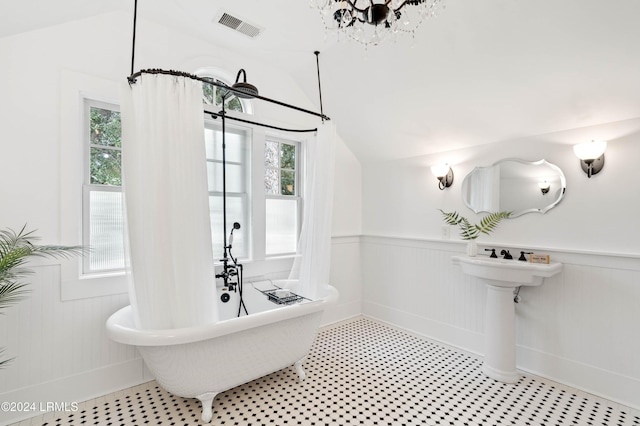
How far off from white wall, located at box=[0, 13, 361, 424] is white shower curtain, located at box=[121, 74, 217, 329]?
0.69 meters

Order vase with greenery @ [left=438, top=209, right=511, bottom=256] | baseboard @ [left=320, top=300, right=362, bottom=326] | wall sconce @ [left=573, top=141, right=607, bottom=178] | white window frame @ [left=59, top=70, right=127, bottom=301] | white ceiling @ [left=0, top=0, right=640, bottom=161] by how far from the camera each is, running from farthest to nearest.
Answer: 1. baseboard @ [left=320, top=300, right=362, bottom=326]
2. vase with greenery @ [left=438, top=209, right=511, bottom=256]
3. wall sconce @ [left=573, top=141, right=607, bottom=178]
4. white window frame @ [left=59, top=70, right=127, bottom=301]
5. white ceiling @ [left=0, top=0, right=640, bottom=161]

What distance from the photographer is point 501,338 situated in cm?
248

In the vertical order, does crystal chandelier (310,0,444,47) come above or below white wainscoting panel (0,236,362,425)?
above

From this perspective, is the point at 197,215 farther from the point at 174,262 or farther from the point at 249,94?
the point at 249,94

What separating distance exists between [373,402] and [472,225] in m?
1.85

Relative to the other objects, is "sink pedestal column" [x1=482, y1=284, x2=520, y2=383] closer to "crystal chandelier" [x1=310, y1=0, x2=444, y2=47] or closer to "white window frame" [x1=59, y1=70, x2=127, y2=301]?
"crystal chandelier" [x1=310, y1=0, x2=444, y2=47]

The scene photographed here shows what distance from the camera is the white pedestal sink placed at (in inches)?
93.7

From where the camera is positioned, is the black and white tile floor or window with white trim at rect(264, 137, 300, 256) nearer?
the black and white tile floor

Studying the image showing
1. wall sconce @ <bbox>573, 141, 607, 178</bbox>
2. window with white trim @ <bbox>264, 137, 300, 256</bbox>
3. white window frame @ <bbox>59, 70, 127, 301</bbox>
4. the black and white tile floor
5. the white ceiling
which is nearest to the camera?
the white ceiling

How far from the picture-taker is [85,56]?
219 centimetres

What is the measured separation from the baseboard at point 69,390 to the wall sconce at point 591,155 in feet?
12.2

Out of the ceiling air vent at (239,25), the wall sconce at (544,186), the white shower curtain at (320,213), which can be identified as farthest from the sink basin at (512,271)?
the ceiling air vent at (239,25)

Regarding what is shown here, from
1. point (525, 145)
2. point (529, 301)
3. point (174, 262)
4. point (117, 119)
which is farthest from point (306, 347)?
point (525, 145)

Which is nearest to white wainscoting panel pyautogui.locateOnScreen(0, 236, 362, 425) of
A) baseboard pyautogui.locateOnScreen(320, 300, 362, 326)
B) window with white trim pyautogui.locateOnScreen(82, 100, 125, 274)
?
window with white trim pyautogui.locateOnScreen(82, 100, 125, 274)
